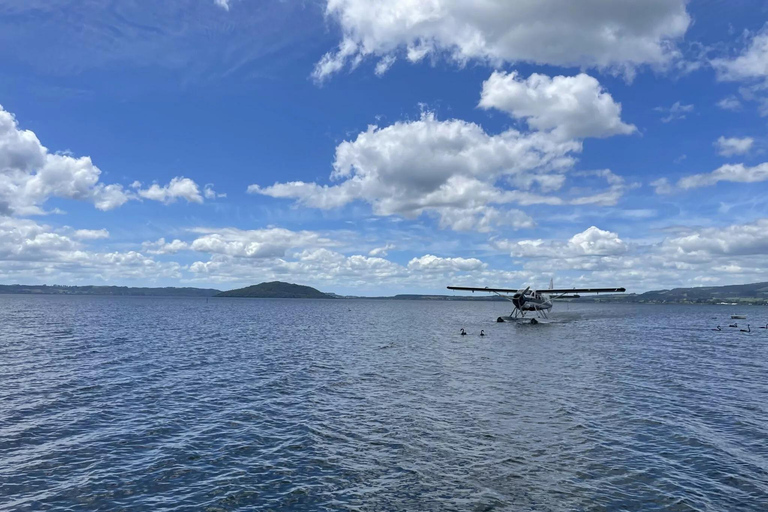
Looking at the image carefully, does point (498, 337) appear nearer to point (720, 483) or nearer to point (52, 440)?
point (720, 483)

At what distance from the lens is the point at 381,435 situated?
24531mm

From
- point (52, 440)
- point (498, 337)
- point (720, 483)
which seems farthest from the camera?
point (498, 337)

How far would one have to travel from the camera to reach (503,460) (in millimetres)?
20969

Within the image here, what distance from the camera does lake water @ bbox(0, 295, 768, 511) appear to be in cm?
1775

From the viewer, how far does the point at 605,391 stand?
118ft

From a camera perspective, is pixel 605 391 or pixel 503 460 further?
pixel 605 391

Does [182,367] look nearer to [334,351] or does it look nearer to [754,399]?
[334,351]

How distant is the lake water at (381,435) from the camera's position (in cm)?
1775

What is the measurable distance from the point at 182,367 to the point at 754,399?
5080 centimetres

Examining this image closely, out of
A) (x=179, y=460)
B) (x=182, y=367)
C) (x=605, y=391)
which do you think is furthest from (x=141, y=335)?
(x=605, y=391)

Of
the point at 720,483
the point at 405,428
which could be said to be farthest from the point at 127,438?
the point at 720,483

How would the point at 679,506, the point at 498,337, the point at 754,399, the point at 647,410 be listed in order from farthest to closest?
1. the point at 498,337
2. the point at 754,399
3. the point at 647,410
4. the point at 679,506

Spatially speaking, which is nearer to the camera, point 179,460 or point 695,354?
point 179,460

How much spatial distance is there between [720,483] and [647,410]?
11839 millimetres
